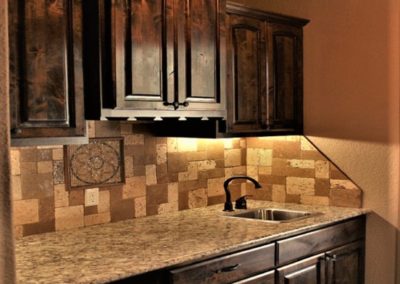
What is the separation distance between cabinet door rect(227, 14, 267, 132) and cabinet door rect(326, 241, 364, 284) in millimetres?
909

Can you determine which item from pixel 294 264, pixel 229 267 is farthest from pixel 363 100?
pixel 229 267

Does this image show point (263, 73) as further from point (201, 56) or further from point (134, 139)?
point (134, 139)

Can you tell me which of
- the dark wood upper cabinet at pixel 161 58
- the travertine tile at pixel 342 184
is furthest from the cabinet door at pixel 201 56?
the travertine tile at pixel 342 184

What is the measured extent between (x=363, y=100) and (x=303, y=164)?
59 centimetres

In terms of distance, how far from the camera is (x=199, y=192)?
3.69 meters

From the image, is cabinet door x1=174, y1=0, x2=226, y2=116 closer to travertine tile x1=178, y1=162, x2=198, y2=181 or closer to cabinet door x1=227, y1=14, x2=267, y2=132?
cabinet door x1=227, y1=14, x2=267, y2=132

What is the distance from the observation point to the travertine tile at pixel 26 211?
2676 millimetres

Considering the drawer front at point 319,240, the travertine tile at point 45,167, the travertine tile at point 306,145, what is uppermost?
the travertine tile at point 306,145

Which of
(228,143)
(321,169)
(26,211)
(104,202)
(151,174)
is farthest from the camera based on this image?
(228,143)

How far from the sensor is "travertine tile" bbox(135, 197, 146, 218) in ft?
10.7

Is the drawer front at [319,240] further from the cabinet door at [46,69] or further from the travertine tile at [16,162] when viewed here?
the travertine tile at [16,162]

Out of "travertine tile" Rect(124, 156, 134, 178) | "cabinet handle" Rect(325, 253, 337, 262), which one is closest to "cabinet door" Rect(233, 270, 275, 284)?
"cabinet handle" Rect(325, 253, 337, 262)

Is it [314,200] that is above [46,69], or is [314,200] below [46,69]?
below

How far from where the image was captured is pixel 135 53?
2641mm
